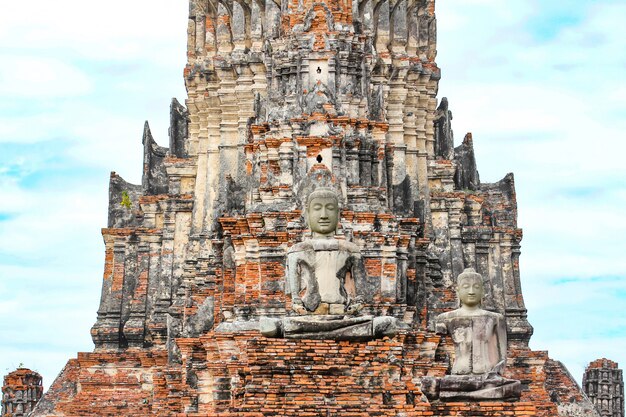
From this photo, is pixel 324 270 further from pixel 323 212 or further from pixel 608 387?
pixel 608 387

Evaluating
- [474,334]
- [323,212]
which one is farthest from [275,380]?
[323,212]

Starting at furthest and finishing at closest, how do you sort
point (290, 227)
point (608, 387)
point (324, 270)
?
point (608, 387) → point (290, 227) → point (324, 270)

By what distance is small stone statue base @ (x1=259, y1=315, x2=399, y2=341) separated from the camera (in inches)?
966

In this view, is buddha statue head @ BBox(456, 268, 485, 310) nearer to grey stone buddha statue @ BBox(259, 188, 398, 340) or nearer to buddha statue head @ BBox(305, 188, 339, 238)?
grey stone buddha statue @ BBox(259, 188, 398, 340)

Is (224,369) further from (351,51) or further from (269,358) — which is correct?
(269,358)

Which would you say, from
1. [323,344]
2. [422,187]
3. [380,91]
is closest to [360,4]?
[380,91]

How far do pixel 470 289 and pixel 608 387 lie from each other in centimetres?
2887

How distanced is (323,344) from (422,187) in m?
30.1

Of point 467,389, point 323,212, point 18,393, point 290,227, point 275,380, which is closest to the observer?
point 275,380

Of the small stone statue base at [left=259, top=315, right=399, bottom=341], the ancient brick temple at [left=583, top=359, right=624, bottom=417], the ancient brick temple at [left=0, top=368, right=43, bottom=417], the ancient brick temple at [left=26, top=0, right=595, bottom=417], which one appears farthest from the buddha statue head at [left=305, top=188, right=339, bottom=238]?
the ancient brick temple at [left=583, top=359, right=624, bottom=417]

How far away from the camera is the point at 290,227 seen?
39312 mm

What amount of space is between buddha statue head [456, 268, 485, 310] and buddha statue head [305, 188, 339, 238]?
217cm

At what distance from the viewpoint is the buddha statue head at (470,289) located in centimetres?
2450

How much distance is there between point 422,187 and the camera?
53438 mm
